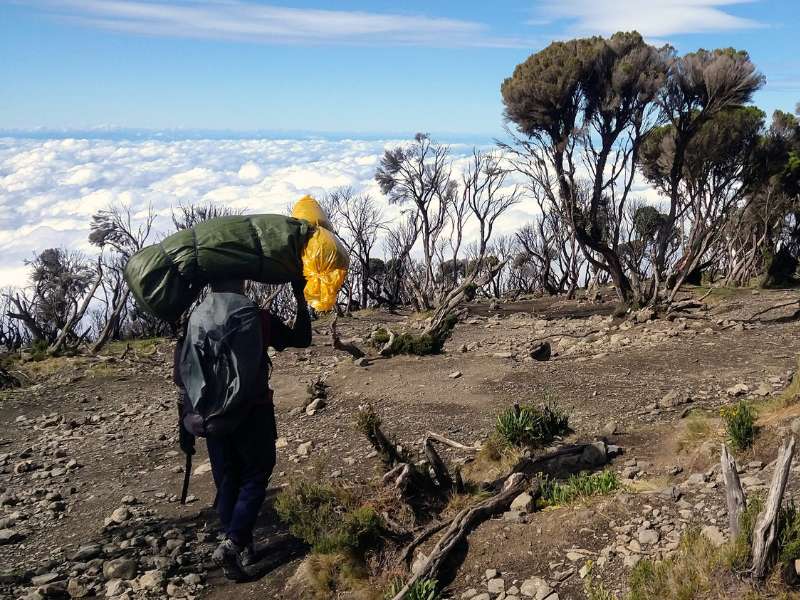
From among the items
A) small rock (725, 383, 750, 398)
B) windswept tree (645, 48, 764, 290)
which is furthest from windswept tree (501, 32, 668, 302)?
small rock (725, 383, 750, 398)

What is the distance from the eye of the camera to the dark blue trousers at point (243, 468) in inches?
161

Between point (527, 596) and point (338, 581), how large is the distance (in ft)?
3.45

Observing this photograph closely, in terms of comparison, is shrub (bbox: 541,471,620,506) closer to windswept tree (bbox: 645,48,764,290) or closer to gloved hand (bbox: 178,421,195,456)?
gloved hand (bbox: 178,421,195,456)

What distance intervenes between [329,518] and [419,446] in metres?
2.14

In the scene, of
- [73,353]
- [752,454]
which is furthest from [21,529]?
[73,353]

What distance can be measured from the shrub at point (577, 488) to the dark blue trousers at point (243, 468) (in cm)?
164

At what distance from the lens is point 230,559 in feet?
13.6

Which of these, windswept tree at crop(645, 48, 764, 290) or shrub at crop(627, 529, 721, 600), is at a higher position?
windswept tree at crop(645, 48, 764, 290)

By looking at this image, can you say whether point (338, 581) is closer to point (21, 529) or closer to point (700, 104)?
point (21, 529)

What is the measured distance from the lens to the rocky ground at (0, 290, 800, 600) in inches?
150

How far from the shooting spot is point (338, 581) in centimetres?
392

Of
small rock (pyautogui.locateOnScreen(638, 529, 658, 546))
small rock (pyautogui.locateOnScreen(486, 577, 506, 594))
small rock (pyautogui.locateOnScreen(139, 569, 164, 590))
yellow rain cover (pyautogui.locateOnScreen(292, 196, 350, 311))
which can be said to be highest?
yellow rain cover (pyautogui.locateOnScreen(292, 196, 350, 311))

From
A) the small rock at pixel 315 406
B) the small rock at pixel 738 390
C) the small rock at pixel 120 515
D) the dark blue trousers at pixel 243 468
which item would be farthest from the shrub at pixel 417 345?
the dark blue trousers at pixel 243 468

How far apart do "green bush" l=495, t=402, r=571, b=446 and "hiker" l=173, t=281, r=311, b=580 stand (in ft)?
6.63
